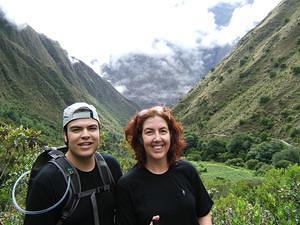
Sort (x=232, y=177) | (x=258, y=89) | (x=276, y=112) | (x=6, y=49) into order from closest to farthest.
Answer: (x=232, y=177), (x=276, y=112), (x=258, y=89), (x=6, y=49)

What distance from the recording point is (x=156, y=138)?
4.75 m

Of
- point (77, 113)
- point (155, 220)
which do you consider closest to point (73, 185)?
point (77, 113)

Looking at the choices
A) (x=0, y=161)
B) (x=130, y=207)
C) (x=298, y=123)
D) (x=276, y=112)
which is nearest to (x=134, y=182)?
(x=130, y=207)

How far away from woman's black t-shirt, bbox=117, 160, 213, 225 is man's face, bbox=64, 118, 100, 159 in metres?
0.47

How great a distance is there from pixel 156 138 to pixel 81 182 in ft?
2.88

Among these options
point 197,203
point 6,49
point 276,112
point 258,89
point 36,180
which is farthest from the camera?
point 6,49

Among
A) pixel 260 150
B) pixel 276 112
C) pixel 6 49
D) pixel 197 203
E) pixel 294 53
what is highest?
pixel 6 49

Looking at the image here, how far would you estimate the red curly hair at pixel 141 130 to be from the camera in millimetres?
4859

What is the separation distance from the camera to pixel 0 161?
1558cm

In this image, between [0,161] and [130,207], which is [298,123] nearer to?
[0,161]

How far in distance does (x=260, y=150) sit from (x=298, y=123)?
413 inches

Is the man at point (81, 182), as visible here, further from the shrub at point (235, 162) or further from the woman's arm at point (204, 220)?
the shrub at point (235, 162)

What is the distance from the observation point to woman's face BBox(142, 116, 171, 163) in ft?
15.6

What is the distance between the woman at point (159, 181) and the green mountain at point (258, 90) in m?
76.9
